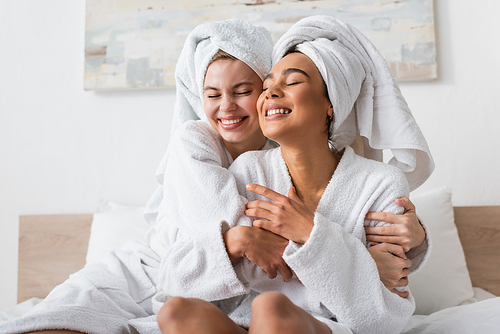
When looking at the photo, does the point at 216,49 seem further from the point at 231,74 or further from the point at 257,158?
the point at 257,158

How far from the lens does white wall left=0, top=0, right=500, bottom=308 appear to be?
2.00 metres

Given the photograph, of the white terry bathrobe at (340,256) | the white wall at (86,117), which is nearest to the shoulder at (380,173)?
the white terry bathrobe at (340,256)

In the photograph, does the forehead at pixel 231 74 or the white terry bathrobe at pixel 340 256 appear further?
the forehead at pixel 231 74

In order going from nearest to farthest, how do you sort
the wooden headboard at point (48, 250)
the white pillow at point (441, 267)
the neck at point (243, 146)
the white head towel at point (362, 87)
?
the white head towel at point (362, 87), the neck at point (243, 146), the white pillow at point (441, 267), the wooden headboard at point (48, 250)

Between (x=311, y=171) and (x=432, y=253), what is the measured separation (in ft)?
2.79

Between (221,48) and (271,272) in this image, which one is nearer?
(271,272)

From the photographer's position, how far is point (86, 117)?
2244 millimetres

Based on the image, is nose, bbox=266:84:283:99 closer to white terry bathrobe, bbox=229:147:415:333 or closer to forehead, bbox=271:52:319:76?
forehead, bbox=271:52:319:76

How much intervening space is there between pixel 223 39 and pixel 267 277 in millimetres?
768

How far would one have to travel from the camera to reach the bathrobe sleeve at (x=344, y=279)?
95 centimetres

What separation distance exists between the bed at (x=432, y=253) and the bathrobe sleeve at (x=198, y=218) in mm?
675

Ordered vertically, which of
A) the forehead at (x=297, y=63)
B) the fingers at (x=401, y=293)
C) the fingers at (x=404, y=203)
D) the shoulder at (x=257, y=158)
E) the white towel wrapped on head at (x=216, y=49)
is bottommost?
the fingers at (x=401, y=293)

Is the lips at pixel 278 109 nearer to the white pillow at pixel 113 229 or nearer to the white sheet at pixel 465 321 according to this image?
the white sheet at pixel 465 321

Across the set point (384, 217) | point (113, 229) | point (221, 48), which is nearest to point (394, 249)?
point (384, 217)
